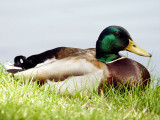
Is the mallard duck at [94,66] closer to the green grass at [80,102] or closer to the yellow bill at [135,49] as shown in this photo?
the yellow bill at [135,49]

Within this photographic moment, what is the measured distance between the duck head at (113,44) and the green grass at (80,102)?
617mm

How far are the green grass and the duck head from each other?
2.02 ft

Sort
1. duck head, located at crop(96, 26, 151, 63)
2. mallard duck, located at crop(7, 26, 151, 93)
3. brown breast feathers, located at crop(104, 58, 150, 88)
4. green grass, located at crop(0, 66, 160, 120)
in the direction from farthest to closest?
1. duck head, located at crop(96, 26, 151, 63)
2. brown breast feathers, located at crop(104, 58, 150, 88)
3. mallard duck, located at crop(7, 26, 151, 93)
4. green grass, located at crop(0, 66, 160, 120)

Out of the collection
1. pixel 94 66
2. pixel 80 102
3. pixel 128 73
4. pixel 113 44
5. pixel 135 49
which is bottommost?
pixel 80 102

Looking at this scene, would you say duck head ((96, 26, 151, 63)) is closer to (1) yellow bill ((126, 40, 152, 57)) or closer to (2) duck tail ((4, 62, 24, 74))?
(1) yellow bill ((126, 40, 152, 57))

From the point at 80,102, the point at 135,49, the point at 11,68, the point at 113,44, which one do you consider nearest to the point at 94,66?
the point at 113,44

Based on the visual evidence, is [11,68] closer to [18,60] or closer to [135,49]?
[18,60]

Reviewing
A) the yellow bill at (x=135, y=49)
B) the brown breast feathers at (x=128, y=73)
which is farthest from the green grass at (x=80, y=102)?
the yellow bill at (x=135, y=49)

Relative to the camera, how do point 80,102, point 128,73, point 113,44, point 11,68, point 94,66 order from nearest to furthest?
point 80,102
point 94,66
point 128,73
point 113,44
point 11,68

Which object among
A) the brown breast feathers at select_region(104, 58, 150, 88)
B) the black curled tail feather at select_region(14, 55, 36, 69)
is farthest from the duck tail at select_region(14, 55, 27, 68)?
the brown breast feathers at select_region(104, 58, 150, 88)

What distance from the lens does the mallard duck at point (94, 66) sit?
482cm

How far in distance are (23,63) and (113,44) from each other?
1693 mm

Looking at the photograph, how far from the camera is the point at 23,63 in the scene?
5.69 meters

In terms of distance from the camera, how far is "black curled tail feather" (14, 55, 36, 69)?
219 inches
